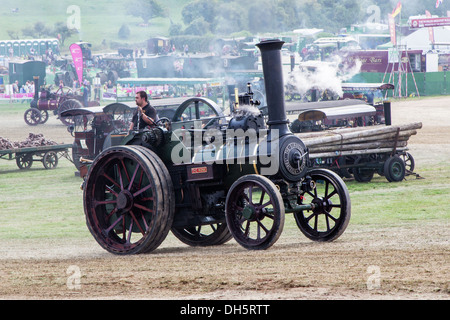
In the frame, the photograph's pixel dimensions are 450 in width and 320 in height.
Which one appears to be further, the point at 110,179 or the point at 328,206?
the point at 110,179

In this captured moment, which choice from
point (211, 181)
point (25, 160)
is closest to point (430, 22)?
point (25, 160)

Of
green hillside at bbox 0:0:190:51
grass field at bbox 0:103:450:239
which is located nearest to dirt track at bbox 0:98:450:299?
grass field at bbox 0:103:450:239

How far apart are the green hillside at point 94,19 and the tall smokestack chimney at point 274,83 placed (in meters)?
62.4

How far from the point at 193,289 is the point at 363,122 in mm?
14518

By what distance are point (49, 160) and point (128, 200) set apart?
43.3 ft

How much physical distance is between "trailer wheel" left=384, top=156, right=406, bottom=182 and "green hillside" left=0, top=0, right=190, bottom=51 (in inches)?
2189

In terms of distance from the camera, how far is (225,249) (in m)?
7.73

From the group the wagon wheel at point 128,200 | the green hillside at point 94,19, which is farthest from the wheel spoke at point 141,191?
the green hillside at point 94,19

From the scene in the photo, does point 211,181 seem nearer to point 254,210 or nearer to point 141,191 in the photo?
point 141,191

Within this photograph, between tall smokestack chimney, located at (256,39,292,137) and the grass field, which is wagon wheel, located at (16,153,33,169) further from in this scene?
tall smokestack chimney, located at (256,39,292,137)

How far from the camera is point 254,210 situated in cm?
690

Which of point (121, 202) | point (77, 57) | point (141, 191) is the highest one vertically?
point (77, 57)

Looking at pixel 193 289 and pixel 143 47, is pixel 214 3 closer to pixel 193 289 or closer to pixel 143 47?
pixel 143 47

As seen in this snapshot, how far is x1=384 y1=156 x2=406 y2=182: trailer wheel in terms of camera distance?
14.8 metres
